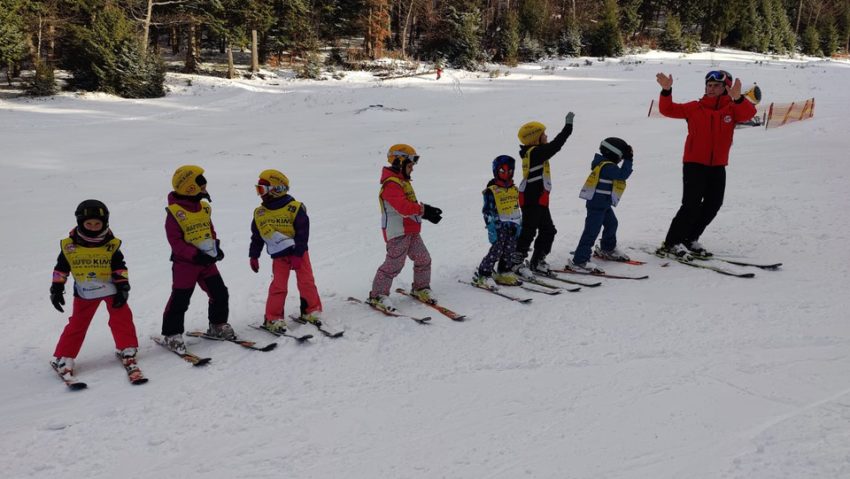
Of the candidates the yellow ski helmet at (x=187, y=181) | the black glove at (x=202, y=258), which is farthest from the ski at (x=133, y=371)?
the yellow ski helmet at (x=187, y=181)

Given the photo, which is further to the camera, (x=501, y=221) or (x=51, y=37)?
(x=51, y=37)

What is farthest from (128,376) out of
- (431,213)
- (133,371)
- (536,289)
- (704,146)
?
(704,146)

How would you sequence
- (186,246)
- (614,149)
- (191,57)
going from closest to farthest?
(186,246), (614,149), (191,57)

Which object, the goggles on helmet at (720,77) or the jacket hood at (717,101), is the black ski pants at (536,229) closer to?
the jacket hood at (717,101)

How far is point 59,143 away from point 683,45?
44.2m

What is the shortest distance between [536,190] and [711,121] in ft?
7.13

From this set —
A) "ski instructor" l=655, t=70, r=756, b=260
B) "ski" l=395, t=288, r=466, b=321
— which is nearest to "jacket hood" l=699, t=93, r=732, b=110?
"ski instructor" l=655, t=70, r=756, b=260

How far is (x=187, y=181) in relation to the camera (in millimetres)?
5031

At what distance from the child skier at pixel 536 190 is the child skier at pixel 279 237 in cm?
254

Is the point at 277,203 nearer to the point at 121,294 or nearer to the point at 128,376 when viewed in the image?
the point at 121,294

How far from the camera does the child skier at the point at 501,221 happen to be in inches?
242

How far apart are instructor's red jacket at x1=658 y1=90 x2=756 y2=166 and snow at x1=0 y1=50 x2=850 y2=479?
1.34m

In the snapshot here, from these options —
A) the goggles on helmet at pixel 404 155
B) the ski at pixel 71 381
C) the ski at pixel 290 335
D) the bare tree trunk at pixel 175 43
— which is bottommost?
the ski at pixel 71 381

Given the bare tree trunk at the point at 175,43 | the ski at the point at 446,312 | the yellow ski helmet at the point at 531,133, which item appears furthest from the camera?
the bare tree trunk at the point at 175,43
